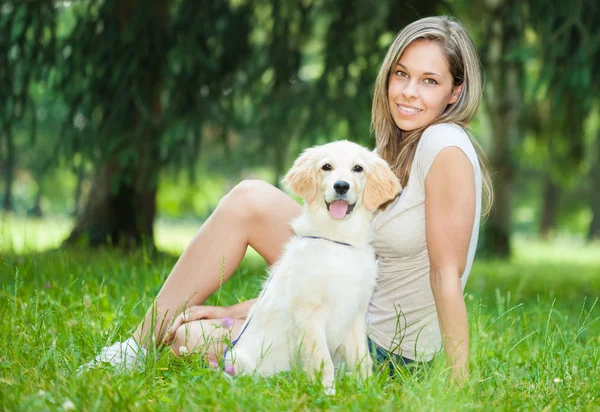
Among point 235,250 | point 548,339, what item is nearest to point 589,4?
point 548,339

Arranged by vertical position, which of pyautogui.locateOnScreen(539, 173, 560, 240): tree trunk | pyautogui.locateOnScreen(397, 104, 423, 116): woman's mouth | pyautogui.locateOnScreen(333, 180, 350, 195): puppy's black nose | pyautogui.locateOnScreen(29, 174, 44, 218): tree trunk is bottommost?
pyautogui.locateOnScreen(539, 173, 560, 240): tree trunk

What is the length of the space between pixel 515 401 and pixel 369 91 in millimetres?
4130

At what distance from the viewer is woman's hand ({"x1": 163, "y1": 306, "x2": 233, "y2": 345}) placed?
9.71ft

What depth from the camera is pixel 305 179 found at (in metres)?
2.91

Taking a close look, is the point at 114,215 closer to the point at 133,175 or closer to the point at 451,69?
the point at 133,175

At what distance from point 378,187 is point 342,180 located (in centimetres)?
14

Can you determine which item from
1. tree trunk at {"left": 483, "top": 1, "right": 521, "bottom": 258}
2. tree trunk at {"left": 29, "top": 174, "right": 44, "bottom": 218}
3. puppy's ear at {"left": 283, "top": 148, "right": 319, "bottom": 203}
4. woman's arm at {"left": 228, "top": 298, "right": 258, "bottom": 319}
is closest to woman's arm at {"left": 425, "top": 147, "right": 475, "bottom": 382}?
puppy's ear at {"left": 283, "top": 148, "right": 319, "bottom": 203}

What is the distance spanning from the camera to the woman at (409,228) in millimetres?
2633

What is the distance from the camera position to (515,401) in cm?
249

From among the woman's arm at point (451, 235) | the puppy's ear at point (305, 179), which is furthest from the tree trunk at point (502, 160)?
the woman's arm at point (451, 235)

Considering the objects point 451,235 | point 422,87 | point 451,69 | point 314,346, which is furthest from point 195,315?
point 451,69

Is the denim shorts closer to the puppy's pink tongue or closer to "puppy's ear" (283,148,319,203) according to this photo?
the puppy's pink tongue

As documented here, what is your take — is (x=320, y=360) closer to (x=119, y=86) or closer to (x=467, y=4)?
(x=119, y=86)

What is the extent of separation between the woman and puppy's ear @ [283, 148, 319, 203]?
0.26 meters
